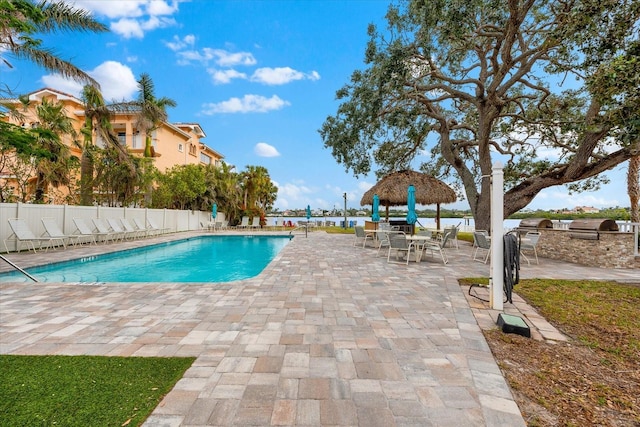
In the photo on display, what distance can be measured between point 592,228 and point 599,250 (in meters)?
0.61

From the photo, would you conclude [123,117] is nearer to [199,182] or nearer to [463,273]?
[199,182]

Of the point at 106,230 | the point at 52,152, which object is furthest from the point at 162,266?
the point at 52,152

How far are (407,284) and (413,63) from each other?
27.1 feet

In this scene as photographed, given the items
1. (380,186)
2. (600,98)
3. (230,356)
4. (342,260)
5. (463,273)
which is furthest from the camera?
(380,186)

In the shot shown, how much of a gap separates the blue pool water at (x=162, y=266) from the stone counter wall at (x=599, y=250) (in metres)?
8.99

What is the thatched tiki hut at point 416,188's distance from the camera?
13.9 m

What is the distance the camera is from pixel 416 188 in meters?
13.9

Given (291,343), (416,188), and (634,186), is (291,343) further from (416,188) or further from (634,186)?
(634,186)

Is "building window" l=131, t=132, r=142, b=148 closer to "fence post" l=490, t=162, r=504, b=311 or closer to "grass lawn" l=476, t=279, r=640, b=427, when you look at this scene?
"fence post" l=490, t=162, r=504, b=311

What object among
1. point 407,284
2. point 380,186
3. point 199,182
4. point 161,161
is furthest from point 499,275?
→ point 161,161

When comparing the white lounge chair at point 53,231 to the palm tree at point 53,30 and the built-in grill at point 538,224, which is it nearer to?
the palm tree at point 53,30

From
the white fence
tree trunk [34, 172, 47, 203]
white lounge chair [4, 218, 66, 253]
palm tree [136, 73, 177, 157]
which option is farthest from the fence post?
palm tree [136, 73, 177, 157]

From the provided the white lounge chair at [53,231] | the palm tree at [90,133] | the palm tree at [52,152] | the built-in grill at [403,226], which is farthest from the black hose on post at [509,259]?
the palm tree at [90,133]

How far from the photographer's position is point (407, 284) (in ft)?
18.0
